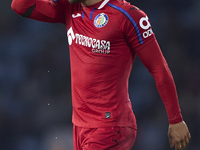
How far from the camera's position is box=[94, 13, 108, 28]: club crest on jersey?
2.20 metres

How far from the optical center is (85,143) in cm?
226

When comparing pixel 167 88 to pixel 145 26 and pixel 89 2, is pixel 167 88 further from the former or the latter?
pixel 89 2

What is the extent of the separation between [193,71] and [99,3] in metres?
3.10

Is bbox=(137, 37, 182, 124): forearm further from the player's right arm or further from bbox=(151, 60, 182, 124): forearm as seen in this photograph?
the player's right arm

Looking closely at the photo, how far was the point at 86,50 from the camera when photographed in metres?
2.27

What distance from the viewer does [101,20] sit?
2.21 m

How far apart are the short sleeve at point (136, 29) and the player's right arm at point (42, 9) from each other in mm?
477

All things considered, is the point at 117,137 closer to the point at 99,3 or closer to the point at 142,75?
the point at 99,3

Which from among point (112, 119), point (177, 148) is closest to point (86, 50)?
point (112, 119)

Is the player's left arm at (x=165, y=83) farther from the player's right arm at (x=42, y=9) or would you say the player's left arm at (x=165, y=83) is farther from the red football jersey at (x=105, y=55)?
the player's right arm at (x=42, y=9)

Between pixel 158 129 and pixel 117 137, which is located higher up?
pixel 117 137

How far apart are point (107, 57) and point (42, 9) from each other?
0.52 metres

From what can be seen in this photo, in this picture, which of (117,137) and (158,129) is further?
(158,129)

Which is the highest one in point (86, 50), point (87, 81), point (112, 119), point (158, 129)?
point (86, 50)
